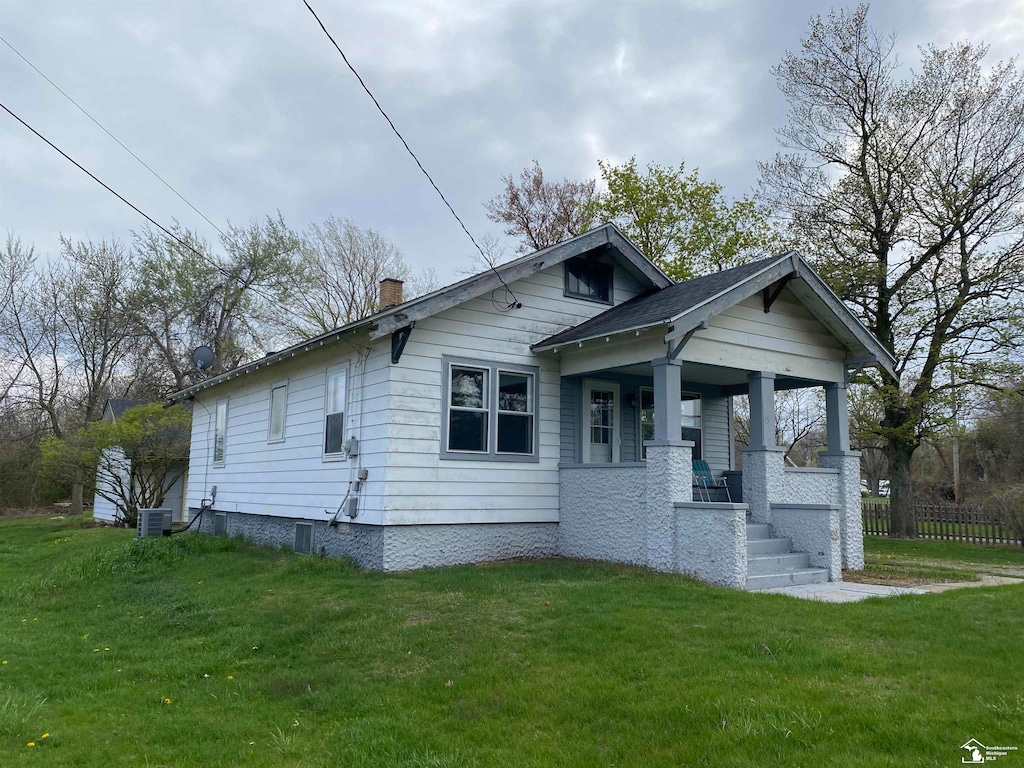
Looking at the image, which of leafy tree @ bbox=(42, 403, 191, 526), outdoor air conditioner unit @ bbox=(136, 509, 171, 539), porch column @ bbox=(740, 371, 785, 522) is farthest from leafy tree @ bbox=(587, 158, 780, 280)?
outdoor air conditioner unit @ bbox=(136, 509, 171, 539)

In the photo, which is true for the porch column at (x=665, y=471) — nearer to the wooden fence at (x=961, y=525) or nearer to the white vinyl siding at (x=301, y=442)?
the white vinyl siding at (x=301, y=442)

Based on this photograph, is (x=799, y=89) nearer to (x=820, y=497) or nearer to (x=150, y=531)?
(x=820, y=497)

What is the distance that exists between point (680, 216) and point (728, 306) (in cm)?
1659

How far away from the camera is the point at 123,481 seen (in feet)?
77.9

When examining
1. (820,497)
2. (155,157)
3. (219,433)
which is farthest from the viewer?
(219,433)

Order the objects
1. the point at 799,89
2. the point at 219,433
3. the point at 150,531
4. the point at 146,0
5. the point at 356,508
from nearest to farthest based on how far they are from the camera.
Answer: the point at 146,0 < the point at 356,508 < the point at 150,531 < the point at 219,433 < the point at 799,89

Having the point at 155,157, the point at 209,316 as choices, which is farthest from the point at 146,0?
the point at 209,316

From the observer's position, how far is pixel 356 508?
10734mm

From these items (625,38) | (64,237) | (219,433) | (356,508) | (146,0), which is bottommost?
(356,508)

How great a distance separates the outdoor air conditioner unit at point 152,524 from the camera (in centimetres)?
1537

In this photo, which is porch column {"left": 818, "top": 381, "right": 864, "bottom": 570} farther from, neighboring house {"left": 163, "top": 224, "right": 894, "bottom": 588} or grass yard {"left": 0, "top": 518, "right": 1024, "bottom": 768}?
grass yard {"left": 0, "top": 518, "right": 1024, "bottom": 768}

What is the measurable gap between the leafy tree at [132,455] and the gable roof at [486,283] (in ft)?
29.8

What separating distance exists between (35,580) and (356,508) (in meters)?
4.84

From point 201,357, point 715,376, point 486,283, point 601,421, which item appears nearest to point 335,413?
point 486,283
